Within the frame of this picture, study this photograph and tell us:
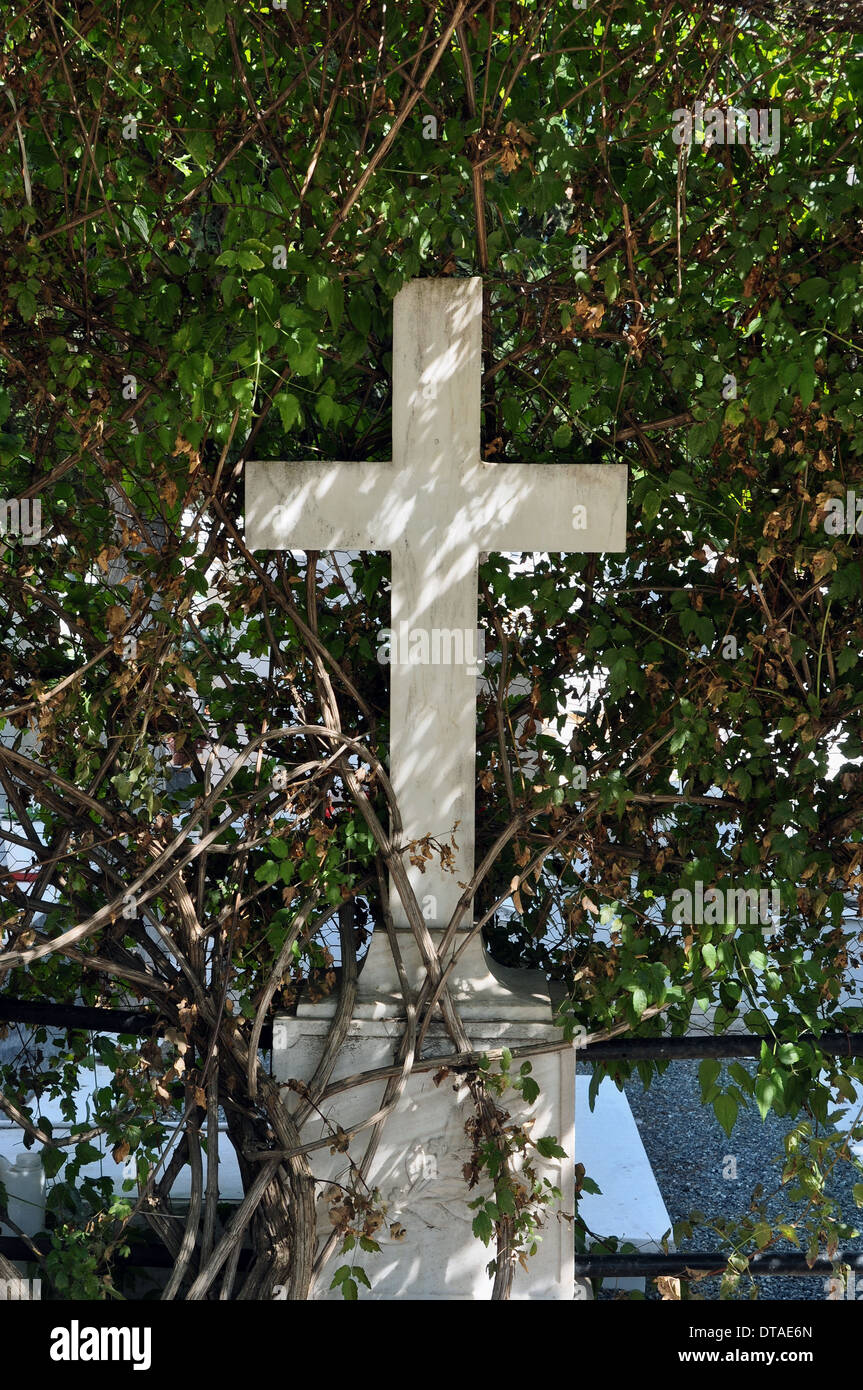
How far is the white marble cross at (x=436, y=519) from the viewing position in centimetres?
267

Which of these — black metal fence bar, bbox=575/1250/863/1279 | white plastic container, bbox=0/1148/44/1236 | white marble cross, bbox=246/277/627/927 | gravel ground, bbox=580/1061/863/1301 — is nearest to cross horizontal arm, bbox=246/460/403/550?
white marble cross, bbox=246/277/627/927

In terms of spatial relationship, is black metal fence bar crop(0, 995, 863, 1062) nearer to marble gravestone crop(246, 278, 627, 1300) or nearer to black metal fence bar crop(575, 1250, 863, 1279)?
marble gravestone crop(246, 278, 627, 1300)

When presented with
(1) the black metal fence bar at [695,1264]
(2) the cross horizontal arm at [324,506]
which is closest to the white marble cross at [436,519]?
(2) the cross horizontal arm at [324,506]

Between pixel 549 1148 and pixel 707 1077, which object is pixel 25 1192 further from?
pixel 707 1077

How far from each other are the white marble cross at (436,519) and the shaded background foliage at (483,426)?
0.39ft

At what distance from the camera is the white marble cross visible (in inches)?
105

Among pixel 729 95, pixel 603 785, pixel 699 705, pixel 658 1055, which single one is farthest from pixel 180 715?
pixel 729 95

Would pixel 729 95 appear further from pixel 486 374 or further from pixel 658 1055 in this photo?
pixel 658 1055

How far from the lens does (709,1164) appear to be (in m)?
5.39

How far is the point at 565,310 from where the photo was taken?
2648 millimetres

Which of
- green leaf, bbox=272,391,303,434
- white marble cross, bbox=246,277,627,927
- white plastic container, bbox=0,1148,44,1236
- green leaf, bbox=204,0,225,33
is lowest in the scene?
white plastic container, bbox=0,1148,44,1236

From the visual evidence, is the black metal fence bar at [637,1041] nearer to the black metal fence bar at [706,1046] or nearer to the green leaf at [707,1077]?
the black metal fence bar at [706,1046]

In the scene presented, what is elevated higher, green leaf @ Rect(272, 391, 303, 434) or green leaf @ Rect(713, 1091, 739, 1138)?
green leaf @ Rect(272, 391, 303, 434)

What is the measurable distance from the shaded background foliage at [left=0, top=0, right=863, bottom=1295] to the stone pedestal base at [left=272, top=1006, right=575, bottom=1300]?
157 mm
